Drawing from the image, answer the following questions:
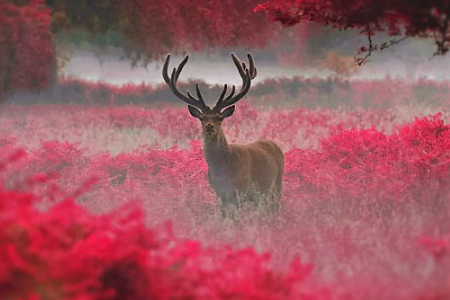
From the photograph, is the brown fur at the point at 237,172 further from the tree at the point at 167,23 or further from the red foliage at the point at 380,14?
the tree at the point at 167,23

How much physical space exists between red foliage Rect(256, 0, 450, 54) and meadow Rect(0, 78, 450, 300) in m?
1.31

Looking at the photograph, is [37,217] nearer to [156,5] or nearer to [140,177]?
[140,177]

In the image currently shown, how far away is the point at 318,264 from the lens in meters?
4.32

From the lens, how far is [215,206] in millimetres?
7211

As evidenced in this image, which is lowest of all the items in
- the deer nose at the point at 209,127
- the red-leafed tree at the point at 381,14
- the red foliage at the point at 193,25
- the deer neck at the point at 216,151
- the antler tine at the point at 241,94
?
the deer neck at the point at 216,151

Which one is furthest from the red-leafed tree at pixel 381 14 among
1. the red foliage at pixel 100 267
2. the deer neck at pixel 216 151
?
the red foliage at pixel 100 267

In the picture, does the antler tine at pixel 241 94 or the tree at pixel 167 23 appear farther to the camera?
the tree at pixel 167 23

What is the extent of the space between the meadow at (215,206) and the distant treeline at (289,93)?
0.14 ft

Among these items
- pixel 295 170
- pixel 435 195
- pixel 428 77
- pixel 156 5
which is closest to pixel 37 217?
pixel 435 195

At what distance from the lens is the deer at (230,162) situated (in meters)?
6.32

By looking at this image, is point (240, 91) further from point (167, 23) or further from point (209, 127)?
point (167, 23)

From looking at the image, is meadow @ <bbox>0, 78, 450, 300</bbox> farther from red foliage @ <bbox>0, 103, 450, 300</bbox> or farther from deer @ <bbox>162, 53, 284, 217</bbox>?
deer @ <bbox>162, 53, 284, 217</bbox>

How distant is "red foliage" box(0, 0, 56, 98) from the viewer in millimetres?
14438

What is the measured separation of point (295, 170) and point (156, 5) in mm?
6819
